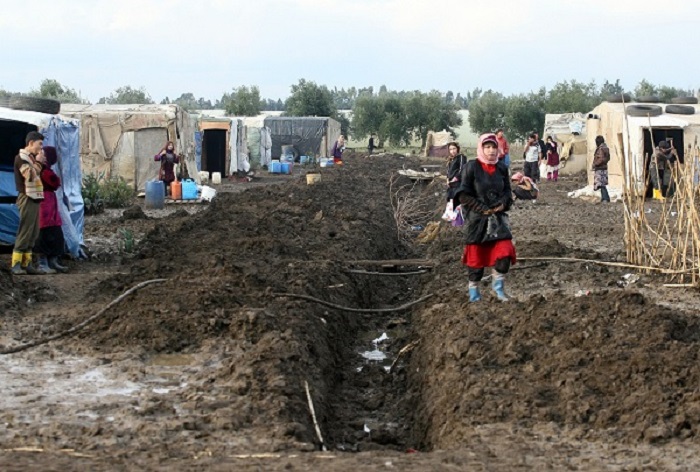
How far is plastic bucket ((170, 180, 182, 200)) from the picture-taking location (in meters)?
24.5

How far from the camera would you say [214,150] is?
121ft

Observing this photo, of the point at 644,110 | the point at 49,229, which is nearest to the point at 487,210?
the point at 49,229

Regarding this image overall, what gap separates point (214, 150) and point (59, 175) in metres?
23.1

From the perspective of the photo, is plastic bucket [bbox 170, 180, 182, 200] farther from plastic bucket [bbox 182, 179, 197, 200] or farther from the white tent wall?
the white tent wall

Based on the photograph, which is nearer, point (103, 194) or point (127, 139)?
point (103, 194)

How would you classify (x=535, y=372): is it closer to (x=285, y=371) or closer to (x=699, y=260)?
(x=285, y=371)

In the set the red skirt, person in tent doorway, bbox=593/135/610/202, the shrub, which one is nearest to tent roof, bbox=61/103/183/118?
the shrub

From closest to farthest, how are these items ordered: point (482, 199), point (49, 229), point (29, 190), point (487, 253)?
point (482, 199) < point (487, 253) < point (29, 190) < point (49, 229)

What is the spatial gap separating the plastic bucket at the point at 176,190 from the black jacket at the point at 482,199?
51.2 ft

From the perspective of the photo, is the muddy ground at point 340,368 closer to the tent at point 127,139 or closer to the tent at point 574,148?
the tent at point 127,139

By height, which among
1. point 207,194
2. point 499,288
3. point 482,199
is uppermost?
point 482,199

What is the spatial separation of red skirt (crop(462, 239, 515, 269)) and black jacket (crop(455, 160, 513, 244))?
0.08 m

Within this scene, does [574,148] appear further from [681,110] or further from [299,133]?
[299,133]

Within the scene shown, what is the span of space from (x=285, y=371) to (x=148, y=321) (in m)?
1.79
